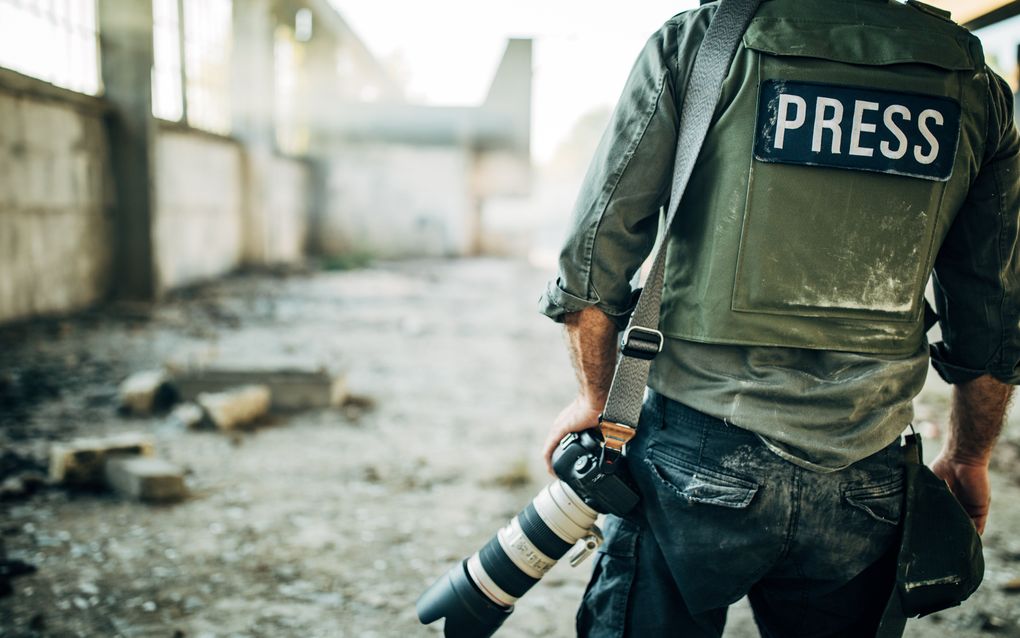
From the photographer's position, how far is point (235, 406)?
3547 millimetres

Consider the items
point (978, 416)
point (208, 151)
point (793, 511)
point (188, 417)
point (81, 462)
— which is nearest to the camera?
point (793, 511)

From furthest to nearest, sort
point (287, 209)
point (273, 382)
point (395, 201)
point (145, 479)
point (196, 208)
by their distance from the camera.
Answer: point (395, 201) < point (287, 209) < point (196, 208) < point (273, 382) < point (145, 479)

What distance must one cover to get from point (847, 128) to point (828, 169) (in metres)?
0.06

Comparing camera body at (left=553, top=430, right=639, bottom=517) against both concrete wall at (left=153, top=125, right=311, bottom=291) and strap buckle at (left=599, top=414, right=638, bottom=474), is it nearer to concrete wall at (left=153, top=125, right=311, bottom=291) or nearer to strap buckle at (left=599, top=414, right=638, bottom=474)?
strap buckle at (left=599, top=414, right=638, bottom=474)

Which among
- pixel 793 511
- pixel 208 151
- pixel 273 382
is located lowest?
pixel 273 382

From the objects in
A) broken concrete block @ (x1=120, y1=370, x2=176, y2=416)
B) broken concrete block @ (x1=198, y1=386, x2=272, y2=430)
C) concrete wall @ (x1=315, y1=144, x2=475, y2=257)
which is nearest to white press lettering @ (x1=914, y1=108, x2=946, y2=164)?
broken concrete block @ (x1=198, y1=386, x2=272, y2=430)

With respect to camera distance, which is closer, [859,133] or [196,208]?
[859,133]

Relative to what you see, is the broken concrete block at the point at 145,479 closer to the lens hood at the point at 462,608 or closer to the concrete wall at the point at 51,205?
the lens hood at the point at 462,608

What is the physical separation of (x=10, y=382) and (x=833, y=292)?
4382mm

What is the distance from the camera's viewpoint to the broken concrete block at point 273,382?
3875 millimetres

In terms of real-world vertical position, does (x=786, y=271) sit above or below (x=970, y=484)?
above

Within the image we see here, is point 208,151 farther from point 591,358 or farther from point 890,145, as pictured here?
point 890,145

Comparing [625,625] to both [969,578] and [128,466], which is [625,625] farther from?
[128,466]

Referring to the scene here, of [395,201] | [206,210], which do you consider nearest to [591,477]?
[206,210]
